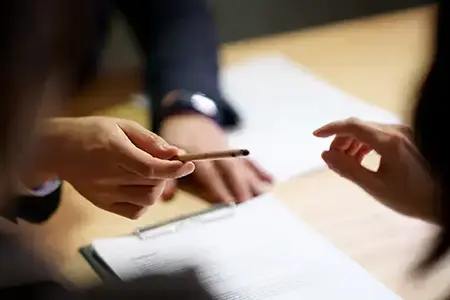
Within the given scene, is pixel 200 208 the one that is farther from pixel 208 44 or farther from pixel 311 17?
pixel 311 17

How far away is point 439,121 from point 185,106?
25.6 inches

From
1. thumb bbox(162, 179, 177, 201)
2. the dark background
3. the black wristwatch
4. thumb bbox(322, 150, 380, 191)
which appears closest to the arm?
the black wristwatch

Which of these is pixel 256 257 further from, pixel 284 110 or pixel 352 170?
pixel 284 110

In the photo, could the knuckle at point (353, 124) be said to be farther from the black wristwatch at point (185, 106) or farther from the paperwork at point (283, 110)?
the black wristwatch at point (185, 106)

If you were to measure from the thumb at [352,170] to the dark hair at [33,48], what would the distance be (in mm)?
541

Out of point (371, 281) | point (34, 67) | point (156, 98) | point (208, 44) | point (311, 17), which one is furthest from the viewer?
point (311, 17)

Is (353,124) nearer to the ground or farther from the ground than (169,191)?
farther from the ground

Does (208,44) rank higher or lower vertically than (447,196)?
lower

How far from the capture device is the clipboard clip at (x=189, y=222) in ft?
3.11

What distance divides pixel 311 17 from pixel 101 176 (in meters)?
1.14

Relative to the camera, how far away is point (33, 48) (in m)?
0.38

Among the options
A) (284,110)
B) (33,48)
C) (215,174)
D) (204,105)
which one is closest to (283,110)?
(284,110)

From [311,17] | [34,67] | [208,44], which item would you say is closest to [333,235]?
[208,44]

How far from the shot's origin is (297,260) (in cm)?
89
